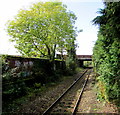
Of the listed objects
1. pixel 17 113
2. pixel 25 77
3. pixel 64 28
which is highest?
pixel 64 28

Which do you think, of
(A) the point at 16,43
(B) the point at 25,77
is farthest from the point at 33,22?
(B) the point at 25,77

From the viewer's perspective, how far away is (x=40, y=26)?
14.9 meters

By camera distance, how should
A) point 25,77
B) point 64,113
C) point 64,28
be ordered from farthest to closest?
point 64,28 → point 25,77 → point 64,113

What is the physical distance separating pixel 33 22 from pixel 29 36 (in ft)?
5.77

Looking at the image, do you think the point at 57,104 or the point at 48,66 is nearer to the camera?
the point at 57,104

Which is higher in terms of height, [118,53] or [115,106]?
Result: [118,53]

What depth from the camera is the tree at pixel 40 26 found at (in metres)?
14.9

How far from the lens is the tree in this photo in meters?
14.9

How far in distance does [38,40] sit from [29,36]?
121 centimetres

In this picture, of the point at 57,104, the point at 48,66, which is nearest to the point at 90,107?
the point at 57,104

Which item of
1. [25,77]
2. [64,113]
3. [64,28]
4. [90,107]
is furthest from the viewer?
[64,28]

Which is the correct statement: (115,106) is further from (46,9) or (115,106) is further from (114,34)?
(46,9)

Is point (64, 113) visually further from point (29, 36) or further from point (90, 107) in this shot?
point (29, 36)

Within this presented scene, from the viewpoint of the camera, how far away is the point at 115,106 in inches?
224
